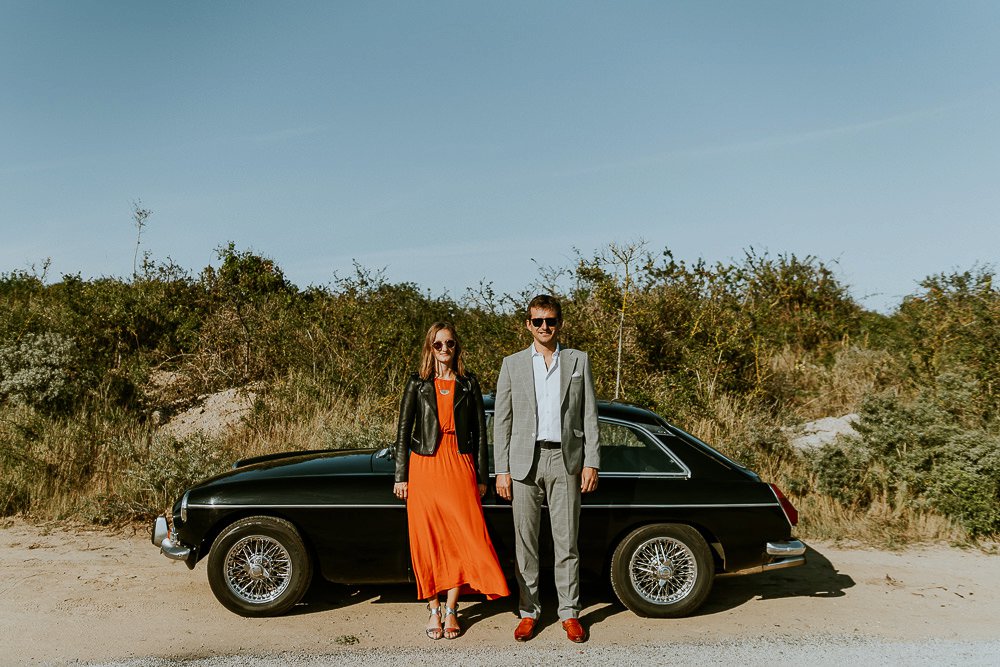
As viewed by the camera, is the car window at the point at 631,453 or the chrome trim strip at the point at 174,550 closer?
the chrome trim strip at the point at 174,550

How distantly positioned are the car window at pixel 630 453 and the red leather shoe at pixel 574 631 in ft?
3.38

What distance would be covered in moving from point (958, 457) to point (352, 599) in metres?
6.53

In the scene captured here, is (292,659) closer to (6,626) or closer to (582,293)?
(6,626)

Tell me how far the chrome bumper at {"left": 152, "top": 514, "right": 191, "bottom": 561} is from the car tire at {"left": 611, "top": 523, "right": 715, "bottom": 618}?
2.90 meters

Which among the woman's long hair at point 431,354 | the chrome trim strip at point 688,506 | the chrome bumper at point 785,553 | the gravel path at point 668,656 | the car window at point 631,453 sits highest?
the woman's long hair at point 431,354

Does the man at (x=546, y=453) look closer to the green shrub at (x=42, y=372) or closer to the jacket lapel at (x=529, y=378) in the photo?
the jacket lapel at (x=529, y=378)

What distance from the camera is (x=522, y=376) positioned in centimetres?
501

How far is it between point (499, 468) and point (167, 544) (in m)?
2.37

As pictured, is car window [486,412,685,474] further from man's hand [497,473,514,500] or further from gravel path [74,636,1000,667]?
gravel path [74,636,1000,667]

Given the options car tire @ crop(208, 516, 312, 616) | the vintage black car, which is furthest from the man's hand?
car tire @ crop(208, 516, 312, 616)

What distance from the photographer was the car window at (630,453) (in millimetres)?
5434

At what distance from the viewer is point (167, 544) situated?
5.34 m

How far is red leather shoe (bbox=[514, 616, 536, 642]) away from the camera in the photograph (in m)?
4.88

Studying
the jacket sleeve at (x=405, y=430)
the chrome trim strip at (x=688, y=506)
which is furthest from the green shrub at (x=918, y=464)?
the jacket sleeve at (x=405, y=430)
